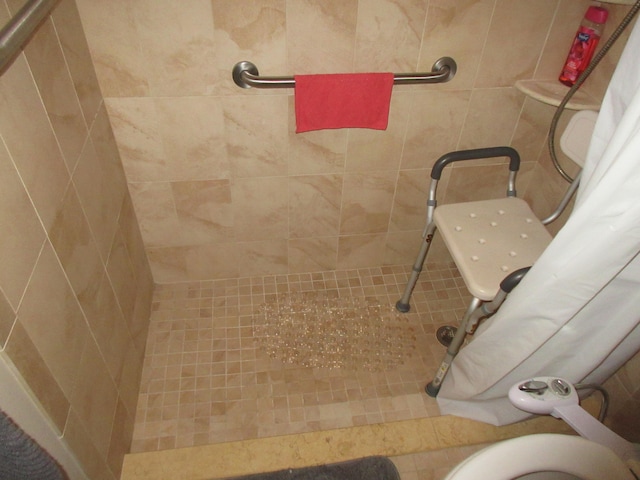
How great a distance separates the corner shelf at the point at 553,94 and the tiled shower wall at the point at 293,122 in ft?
0.11

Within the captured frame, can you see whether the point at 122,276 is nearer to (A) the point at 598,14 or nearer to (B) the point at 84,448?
(B) the point at 84,448

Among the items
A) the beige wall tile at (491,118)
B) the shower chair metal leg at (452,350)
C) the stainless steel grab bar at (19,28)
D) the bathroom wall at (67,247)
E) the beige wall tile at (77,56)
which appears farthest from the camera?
the beige wall tile at (491,118)

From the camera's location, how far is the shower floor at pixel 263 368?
1477mm

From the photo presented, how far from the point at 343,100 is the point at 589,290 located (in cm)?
85

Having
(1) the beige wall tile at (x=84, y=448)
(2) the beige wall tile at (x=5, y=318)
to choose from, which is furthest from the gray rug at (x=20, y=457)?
(1) the beige wall tile at (x=84, y=448)

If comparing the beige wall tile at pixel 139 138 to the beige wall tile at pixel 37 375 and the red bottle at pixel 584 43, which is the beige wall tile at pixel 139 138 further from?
the red bottle at pixel 584 43

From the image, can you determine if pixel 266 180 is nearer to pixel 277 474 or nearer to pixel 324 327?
pixel 324 327

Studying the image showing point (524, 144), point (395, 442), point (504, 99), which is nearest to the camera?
point (395, 442)

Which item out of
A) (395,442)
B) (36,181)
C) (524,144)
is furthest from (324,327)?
(36,181)

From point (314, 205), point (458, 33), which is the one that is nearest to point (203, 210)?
point (314, 205)

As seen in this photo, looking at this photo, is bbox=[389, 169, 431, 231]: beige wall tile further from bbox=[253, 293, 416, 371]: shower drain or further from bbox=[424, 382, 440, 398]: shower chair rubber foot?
bbox=[424, 382, 440, 398]: shower chair rubber foot

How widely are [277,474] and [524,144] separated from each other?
1390 millimetres

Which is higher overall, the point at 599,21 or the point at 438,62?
the point at 599,21

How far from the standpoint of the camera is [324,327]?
1748 mm
